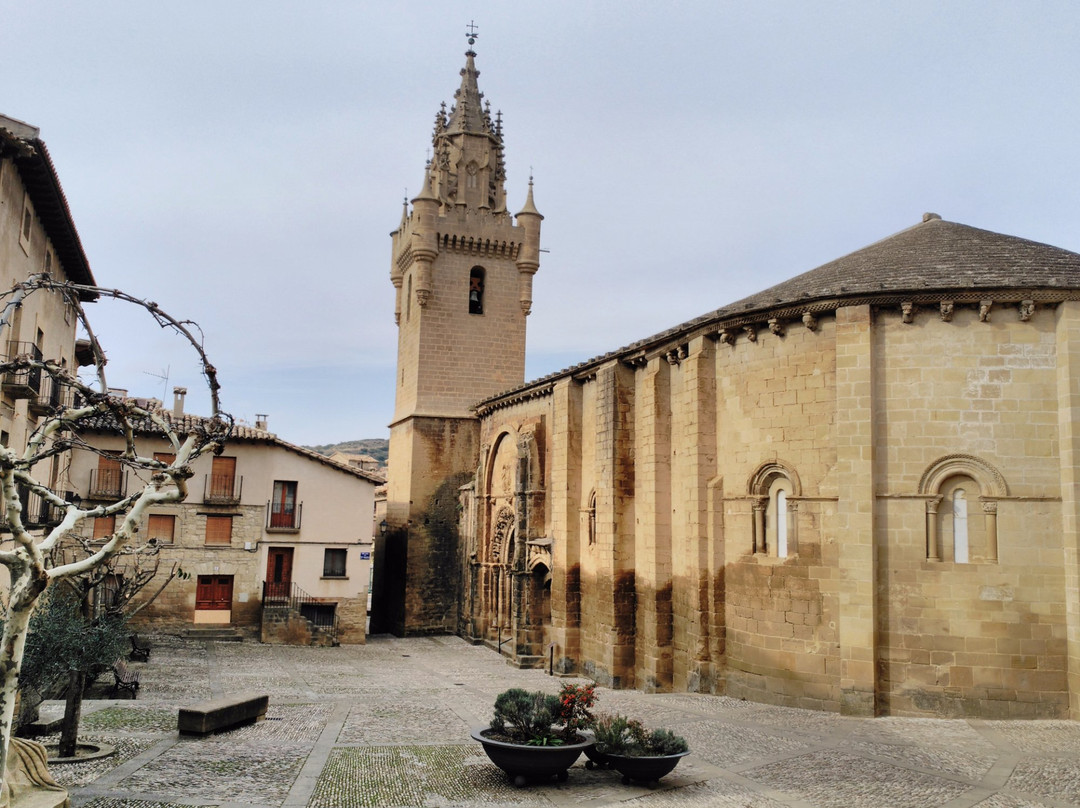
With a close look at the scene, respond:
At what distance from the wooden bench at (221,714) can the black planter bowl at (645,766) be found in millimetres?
5770

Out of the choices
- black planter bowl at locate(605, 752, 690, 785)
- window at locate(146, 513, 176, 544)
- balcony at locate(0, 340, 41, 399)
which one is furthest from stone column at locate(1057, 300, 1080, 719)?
window at locate(146, 513, 176, 544)

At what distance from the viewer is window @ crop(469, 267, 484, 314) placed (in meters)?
33.8

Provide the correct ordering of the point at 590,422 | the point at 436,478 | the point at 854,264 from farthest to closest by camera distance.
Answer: the point at 436,478
the point at 590,422
the point at 854,264

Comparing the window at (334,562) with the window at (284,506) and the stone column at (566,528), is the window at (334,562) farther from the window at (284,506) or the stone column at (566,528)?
the stone column at (566,528)

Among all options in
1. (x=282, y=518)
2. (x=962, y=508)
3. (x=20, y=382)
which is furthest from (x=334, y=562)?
(x=962, y=508)

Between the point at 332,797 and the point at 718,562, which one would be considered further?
the point at 718,562

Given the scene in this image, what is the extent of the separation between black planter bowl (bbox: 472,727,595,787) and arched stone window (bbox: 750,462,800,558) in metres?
6.77

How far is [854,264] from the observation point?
1702 cm

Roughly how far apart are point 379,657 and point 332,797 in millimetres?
15254

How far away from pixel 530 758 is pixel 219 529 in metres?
19.1

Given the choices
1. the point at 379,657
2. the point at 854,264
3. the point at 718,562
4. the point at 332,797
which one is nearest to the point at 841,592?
the point at 718,562

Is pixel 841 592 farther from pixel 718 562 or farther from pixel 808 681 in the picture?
pixel 718 562

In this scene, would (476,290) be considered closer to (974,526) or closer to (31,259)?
(31,259)

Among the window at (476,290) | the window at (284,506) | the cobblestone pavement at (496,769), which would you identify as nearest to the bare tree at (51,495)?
the cobblestone pavement at (496,769)
